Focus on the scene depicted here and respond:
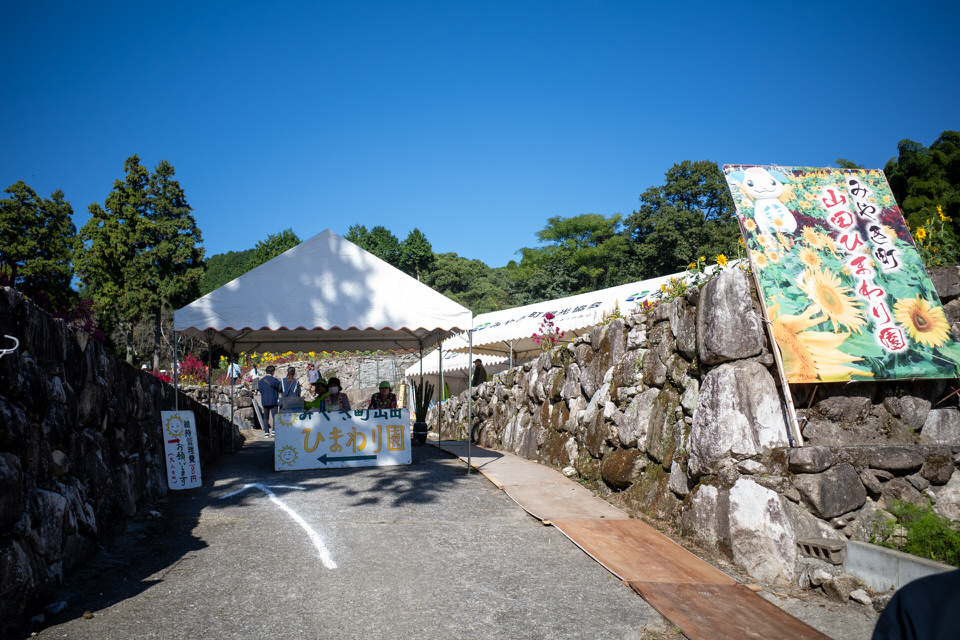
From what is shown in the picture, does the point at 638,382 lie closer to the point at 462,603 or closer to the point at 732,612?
the point at 732,612

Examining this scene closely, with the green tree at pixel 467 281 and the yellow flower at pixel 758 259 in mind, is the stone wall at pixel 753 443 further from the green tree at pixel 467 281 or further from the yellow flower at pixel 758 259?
the green tree at pixel 467 281

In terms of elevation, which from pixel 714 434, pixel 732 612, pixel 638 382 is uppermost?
pixel 638 382

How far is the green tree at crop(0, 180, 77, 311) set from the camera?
71.4ft

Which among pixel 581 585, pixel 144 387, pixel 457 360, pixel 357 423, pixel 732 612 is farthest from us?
pixel 457 360

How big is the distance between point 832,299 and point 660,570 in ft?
9.28

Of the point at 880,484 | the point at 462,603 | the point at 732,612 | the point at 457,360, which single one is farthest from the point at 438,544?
the point at 457,360

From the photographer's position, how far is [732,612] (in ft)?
13.0

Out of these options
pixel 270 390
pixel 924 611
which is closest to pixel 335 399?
pixel 270 390

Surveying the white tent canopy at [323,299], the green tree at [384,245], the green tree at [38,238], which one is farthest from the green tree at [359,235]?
the white tent canopy at [323,299]

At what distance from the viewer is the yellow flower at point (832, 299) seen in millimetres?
5395

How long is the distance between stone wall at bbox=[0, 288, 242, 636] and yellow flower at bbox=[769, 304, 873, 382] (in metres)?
5.21

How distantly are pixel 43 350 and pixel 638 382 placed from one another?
5.37m

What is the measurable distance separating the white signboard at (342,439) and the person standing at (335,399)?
0.29m

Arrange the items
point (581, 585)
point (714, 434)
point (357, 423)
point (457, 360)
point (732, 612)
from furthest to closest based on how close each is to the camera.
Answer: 1. point (457, 360)
2. point (357, 423)
3. point (714, 434)
4. point (581, 585)
5. point (732, 612)
